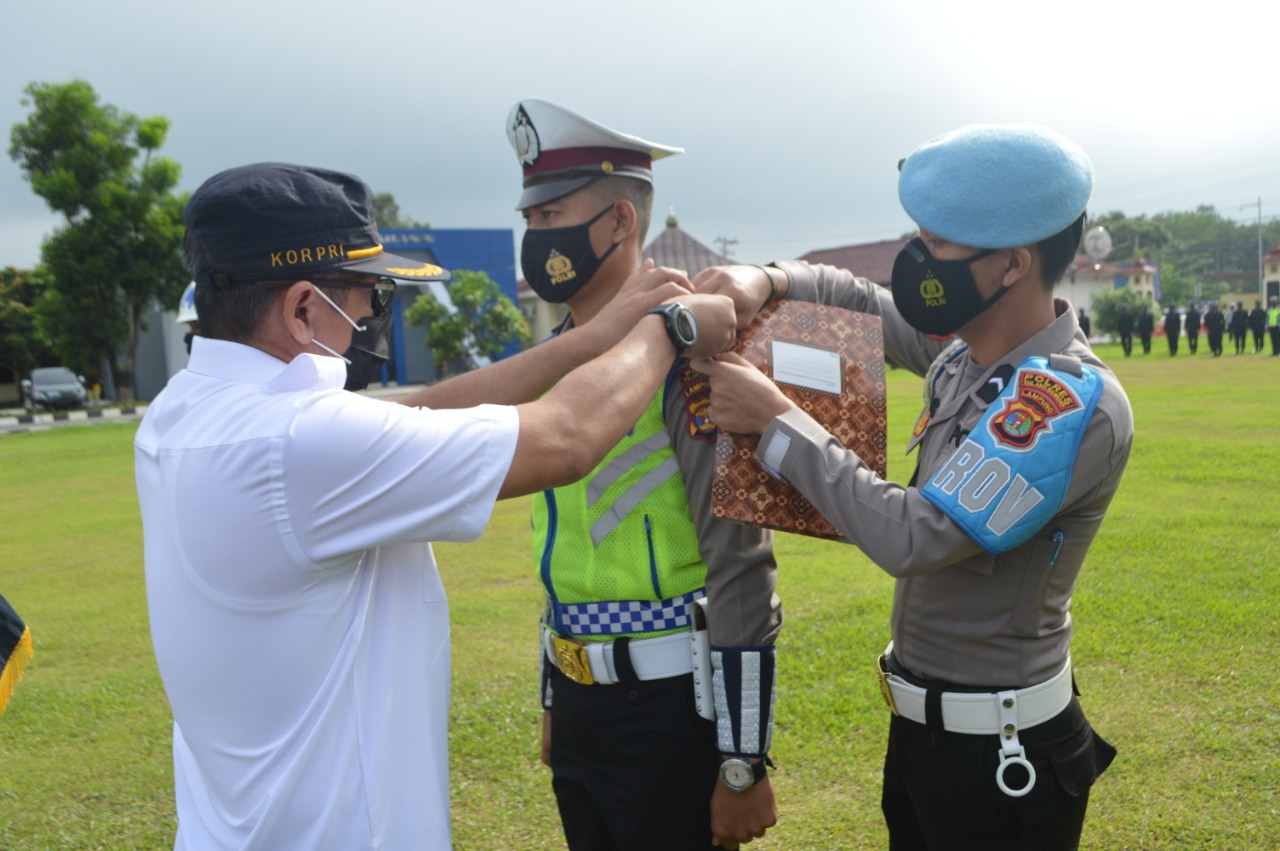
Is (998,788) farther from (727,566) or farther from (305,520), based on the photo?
(305,520)

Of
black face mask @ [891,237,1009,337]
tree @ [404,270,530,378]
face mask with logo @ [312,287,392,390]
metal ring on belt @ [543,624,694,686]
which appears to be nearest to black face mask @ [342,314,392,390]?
face mask with logo @ [312,287,392,390]

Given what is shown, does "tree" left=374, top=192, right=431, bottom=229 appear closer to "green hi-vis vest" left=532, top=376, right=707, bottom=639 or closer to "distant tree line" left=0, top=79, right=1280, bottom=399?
"distant tree line" left=0, top=79, right=1280, bottom=399

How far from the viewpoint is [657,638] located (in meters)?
2.37

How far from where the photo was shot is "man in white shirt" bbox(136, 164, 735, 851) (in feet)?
5.23

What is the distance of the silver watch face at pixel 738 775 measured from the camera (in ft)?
7.35

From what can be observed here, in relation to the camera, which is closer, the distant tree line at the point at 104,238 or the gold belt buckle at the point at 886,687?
the gold belt buckle at the point at 886,687

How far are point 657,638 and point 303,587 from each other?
3.22 ft

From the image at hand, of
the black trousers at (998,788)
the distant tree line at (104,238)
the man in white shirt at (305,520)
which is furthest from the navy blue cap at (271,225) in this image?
the distant tree line at (104,238)

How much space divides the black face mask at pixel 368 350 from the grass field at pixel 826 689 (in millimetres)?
2275

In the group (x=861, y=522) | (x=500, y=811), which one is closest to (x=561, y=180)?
(x=861, y=522)

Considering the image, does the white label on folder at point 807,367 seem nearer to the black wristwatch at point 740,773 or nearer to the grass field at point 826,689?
the black wristwatch at point 740,773

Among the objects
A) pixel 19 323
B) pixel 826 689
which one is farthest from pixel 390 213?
Result: pixel 826 689

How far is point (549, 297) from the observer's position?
9.05 feet

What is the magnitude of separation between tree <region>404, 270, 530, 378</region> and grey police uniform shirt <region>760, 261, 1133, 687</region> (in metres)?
37.5
